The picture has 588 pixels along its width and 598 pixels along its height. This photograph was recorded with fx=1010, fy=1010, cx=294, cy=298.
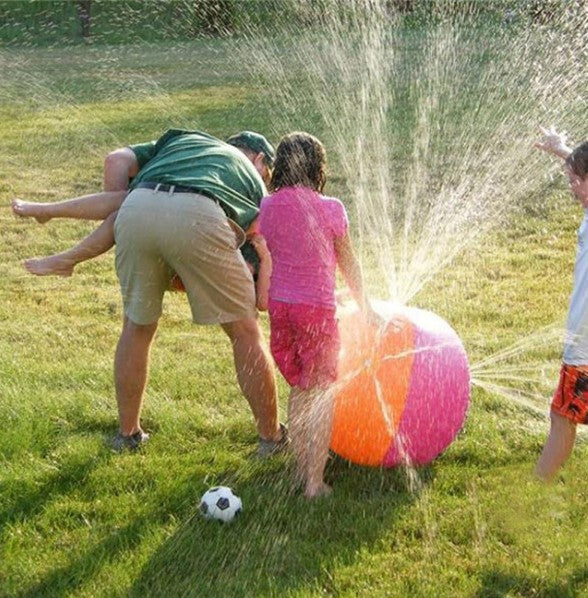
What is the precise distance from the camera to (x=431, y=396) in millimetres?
4109

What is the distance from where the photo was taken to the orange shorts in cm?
380

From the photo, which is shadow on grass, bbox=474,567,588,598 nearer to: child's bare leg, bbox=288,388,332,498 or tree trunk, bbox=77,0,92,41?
child's bare leg, bbox=288,388,332,498

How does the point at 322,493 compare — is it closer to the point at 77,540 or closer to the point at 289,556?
the point at 289,556

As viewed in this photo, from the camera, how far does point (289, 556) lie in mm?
3730

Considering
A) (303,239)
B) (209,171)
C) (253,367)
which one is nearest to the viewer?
(303,239)

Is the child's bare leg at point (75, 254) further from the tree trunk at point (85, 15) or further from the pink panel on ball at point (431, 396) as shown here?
the tree trunk at point (85, 15)

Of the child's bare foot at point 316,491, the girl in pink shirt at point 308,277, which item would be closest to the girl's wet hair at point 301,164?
the girl in pink shirt at point 308,277

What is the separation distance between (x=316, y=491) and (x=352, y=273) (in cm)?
90

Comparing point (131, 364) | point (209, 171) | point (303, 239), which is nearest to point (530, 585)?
point (303, 239)

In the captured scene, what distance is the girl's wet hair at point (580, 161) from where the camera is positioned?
379 centimetres

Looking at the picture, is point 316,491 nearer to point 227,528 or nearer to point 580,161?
point 227,528

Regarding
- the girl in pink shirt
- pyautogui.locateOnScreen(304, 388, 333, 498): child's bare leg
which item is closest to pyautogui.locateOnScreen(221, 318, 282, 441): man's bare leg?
the girl in pink shirt

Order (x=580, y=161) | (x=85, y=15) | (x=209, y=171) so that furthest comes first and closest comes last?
1. (x=85, y=15)
2. (x=209, y=171)
3. (x=580, y=161)

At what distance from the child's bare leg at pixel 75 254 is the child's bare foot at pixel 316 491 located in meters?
1.37
